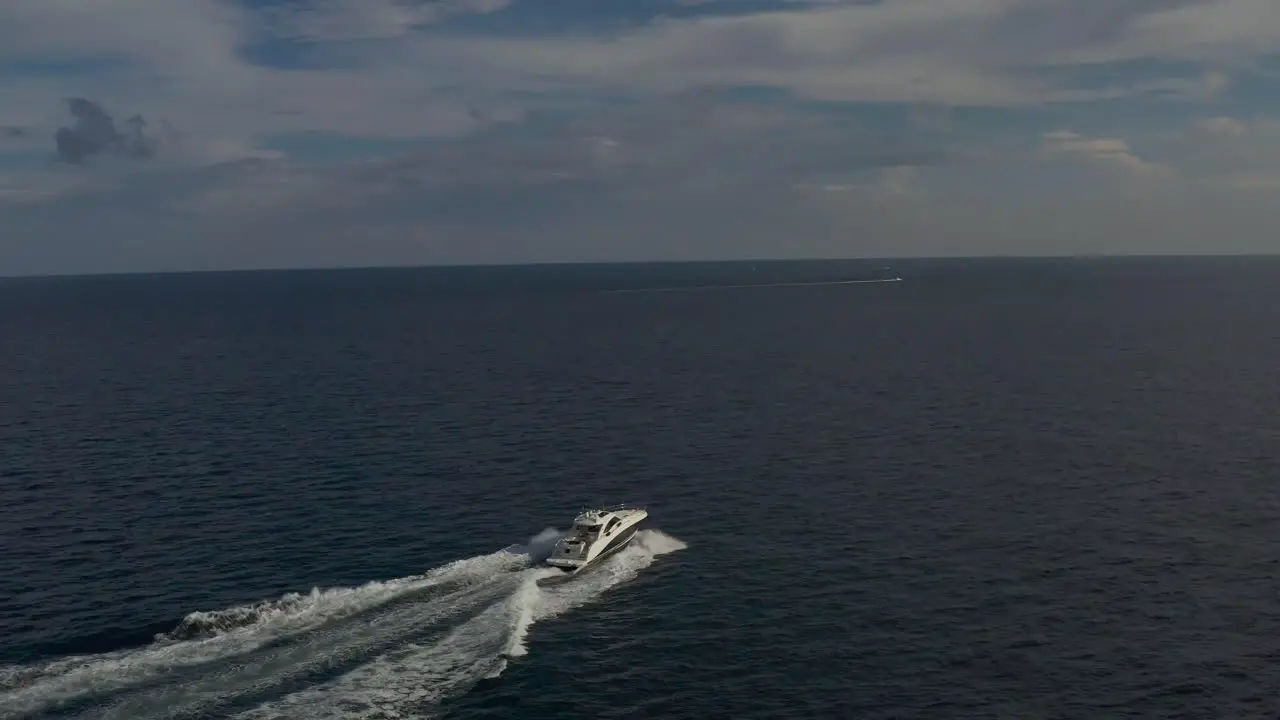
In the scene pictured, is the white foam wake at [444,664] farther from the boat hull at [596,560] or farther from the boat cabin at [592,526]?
the boat cabin at [592,526]

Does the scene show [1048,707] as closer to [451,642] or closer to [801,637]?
[801,637]

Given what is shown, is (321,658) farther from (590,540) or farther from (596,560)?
(596,560)

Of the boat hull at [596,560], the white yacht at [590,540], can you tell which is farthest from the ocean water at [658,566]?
the white yacht at [590,540]

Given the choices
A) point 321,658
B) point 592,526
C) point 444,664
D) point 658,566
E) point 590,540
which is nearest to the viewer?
point 321,658

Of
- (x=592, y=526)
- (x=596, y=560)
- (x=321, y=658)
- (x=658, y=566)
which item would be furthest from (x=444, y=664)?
(x=658, y=566)

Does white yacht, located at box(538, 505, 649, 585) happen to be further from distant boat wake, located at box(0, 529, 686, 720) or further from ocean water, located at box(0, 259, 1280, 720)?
distant boat wake, located at box(0, 529, 686, 720)

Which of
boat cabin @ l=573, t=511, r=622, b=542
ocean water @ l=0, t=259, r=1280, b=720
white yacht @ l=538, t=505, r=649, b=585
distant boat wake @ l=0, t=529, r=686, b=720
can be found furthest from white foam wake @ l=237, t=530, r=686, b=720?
boat cabin @ l=573, t=511, r=622, b=542

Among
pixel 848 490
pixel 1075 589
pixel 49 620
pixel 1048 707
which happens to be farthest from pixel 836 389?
pixel 49 620
